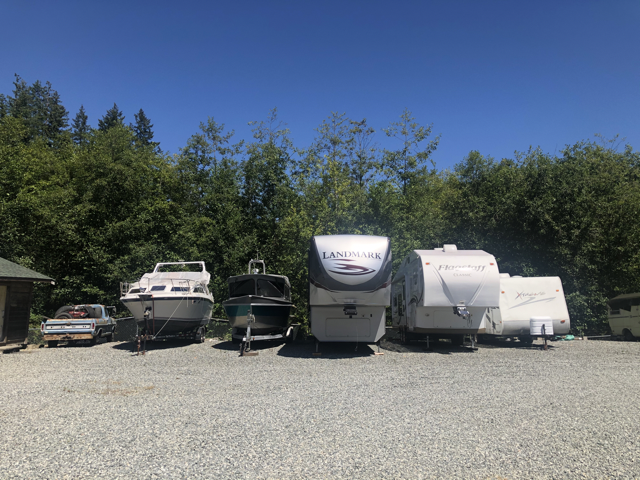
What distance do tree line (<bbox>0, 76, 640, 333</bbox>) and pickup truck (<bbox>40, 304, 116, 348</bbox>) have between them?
261 inches

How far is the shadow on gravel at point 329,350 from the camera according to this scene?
42.1 ft

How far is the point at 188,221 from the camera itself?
25.0 meters

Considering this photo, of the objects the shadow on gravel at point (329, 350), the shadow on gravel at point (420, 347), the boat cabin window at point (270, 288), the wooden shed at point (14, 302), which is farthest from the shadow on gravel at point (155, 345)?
the shadow on gravel at point (420, 347)

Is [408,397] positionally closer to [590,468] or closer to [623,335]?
[590,468]

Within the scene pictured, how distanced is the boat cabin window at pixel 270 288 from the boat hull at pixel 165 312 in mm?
2108

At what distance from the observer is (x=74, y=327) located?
15.0 metres

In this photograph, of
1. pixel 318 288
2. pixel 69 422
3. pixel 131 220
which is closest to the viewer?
pixel 69 422

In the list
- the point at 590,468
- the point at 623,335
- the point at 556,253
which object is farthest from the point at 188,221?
the point at 590,468

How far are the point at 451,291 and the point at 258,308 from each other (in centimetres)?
575

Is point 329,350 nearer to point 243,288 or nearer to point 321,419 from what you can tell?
point 243,288

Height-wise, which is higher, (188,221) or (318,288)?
(188,221)

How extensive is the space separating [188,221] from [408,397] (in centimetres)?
2001

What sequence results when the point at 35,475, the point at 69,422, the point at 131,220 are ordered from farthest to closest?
1. the point at 131,220
2. the point at 69,422
3. the point at 35,475

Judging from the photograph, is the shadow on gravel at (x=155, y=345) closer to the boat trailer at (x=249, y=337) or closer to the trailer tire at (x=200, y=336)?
the trailer tire at (x=200, y=336)
